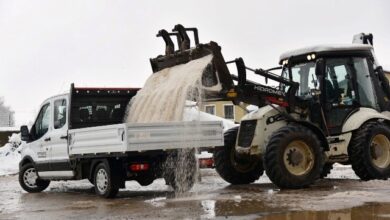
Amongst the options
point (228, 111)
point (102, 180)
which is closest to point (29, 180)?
point (102, 180)

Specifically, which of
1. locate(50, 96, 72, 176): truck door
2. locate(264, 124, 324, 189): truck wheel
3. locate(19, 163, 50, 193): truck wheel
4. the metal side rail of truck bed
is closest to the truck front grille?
locate(264, 124, 324, 189): truck wheel

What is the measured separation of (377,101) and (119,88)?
5876mm

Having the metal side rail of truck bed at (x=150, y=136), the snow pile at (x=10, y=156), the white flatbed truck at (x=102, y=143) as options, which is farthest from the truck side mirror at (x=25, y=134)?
the snow pile at (x=10, y=156)

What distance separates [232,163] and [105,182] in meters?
3.22

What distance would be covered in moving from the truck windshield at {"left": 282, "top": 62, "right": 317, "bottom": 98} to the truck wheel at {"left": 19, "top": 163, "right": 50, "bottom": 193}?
651 cm

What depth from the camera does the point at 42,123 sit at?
563 inches

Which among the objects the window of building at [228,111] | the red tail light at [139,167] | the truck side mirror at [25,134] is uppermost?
the window of building at [228,111]

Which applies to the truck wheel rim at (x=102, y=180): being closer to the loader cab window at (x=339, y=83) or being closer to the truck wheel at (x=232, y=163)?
the truck wheel at (x=232, y=163)

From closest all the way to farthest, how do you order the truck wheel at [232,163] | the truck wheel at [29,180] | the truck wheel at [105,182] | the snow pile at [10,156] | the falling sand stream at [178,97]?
the truck wheel at [105,182] < the falling sand stream at [178,97] < the truck wheel at [232,163] < the truck wheel at [29,180] < the snow pile at [10,156]

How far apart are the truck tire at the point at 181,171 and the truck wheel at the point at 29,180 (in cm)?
409

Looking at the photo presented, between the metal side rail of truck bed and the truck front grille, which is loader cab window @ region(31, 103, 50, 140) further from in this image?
the truck front grille

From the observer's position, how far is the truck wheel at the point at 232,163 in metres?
13.7

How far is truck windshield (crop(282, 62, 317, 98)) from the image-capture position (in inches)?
528

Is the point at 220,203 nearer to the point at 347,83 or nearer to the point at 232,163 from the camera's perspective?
the point at 232,163
